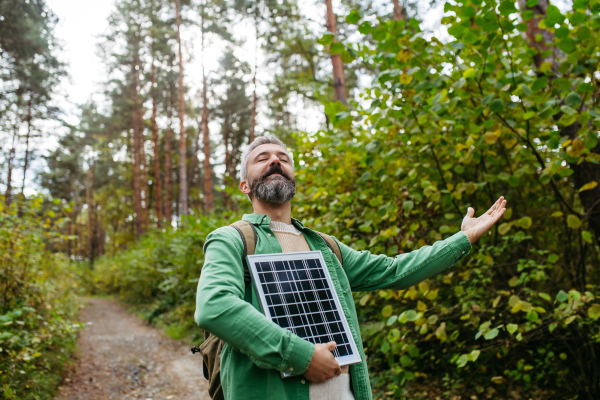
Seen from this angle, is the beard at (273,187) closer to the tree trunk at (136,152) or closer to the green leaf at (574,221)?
the green leaf at (574,221)

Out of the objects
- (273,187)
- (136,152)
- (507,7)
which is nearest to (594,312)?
(507,7)

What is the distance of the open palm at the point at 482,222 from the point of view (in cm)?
187

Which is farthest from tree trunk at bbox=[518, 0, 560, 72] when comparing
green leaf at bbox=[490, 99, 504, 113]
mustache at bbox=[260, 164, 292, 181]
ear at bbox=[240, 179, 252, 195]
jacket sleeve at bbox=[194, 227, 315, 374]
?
jacket sleeve at bbox=[194, 227, 315, 374]

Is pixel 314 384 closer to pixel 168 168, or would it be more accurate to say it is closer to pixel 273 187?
pixel 273 187

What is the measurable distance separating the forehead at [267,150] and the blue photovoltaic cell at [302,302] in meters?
0.66

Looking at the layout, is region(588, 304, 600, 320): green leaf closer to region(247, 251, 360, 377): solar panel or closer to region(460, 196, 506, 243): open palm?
region(460, 196, 506, 243): open palm

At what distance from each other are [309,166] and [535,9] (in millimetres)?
2720

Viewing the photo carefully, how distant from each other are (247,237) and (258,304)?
0.29m

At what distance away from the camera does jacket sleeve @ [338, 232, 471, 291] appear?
1.83 metres

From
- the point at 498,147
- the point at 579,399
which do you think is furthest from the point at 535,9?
the point at 579,399

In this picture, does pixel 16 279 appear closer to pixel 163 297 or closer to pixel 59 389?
pixel 59 389

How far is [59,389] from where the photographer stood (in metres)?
4.93

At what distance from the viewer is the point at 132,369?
6.34m

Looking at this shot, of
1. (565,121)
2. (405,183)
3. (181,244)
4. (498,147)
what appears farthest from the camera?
(181,244)
